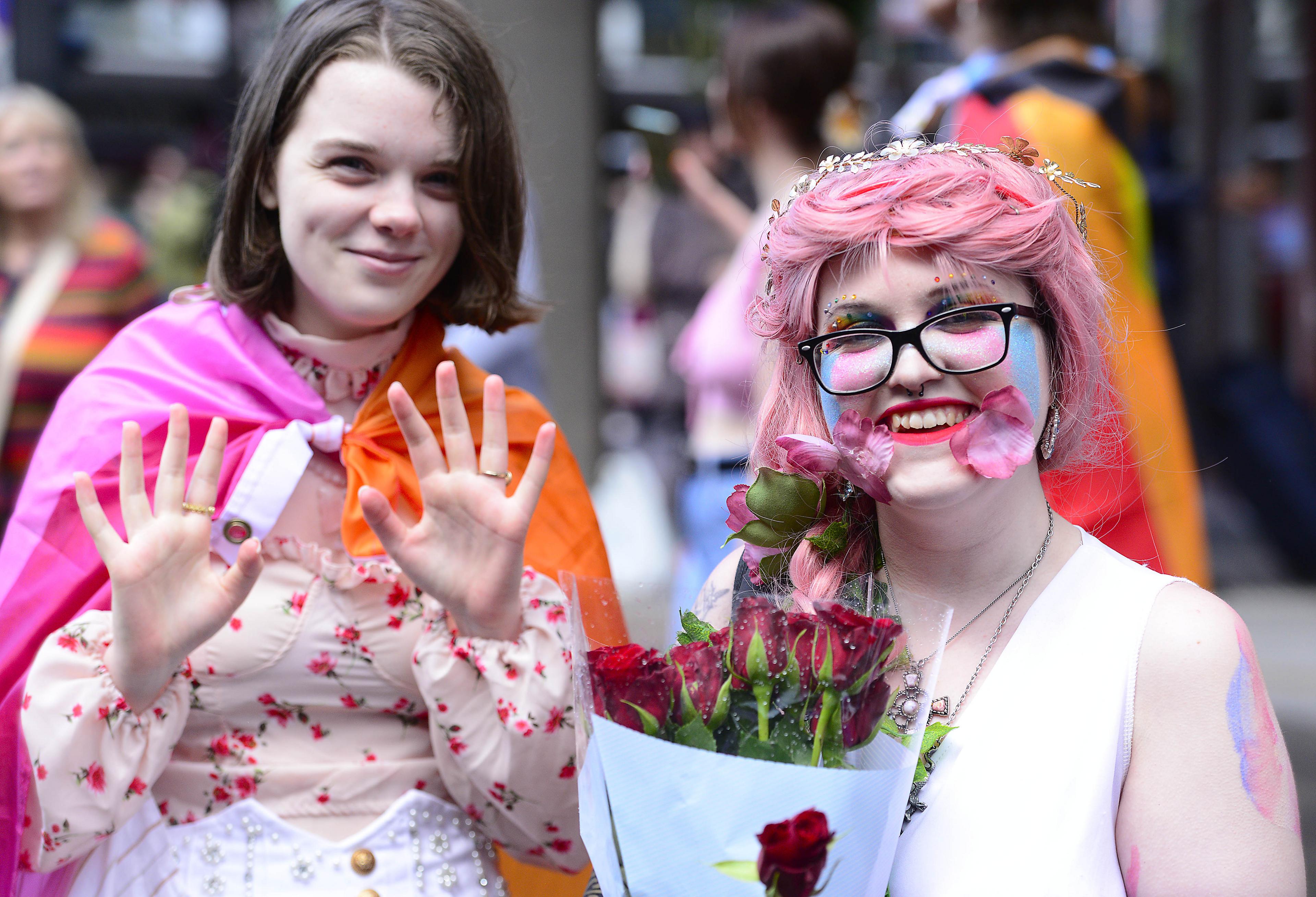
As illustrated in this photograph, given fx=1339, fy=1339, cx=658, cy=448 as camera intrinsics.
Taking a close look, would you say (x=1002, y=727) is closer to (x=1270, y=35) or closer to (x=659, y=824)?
(x=659, y=824)

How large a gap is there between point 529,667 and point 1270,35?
28.1 ft

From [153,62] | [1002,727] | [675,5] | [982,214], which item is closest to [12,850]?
[1002,727]

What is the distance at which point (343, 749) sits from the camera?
215 cm

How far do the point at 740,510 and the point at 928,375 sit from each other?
35cm

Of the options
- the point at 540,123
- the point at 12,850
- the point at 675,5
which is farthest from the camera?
the point at 675,5

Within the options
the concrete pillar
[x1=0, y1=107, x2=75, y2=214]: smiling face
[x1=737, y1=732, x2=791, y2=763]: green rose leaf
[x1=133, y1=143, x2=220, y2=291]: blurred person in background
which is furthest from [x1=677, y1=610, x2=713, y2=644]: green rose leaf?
[x1=133, y1=143, x2=220, y2=291]: blurred person in background

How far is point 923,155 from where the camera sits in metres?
1.82

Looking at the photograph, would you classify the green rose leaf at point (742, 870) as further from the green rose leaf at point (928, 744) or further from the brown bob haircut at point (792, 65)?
the brown bob haircut at point (792, 65)

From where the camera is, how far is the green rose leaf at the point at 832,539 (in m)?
1.89

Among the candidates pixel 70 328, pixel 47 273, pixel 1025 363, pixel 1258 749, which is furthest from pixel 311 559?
pixel 47 273

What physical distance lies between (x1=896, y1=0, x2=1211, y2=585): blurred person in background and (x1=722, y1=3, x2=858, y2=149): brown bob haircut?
1.67 feet

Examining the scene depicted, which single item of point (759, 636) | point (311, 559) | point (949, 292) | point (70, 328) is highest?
point (949, 292)

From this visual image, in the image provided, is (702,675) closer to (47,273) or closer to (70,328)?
(70,328)

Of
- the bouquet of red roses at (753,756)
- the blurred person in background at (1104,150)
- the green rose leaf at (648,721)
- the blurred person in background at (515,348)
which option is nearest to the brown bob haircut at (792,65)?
the blurred person in background at (1104,150)
